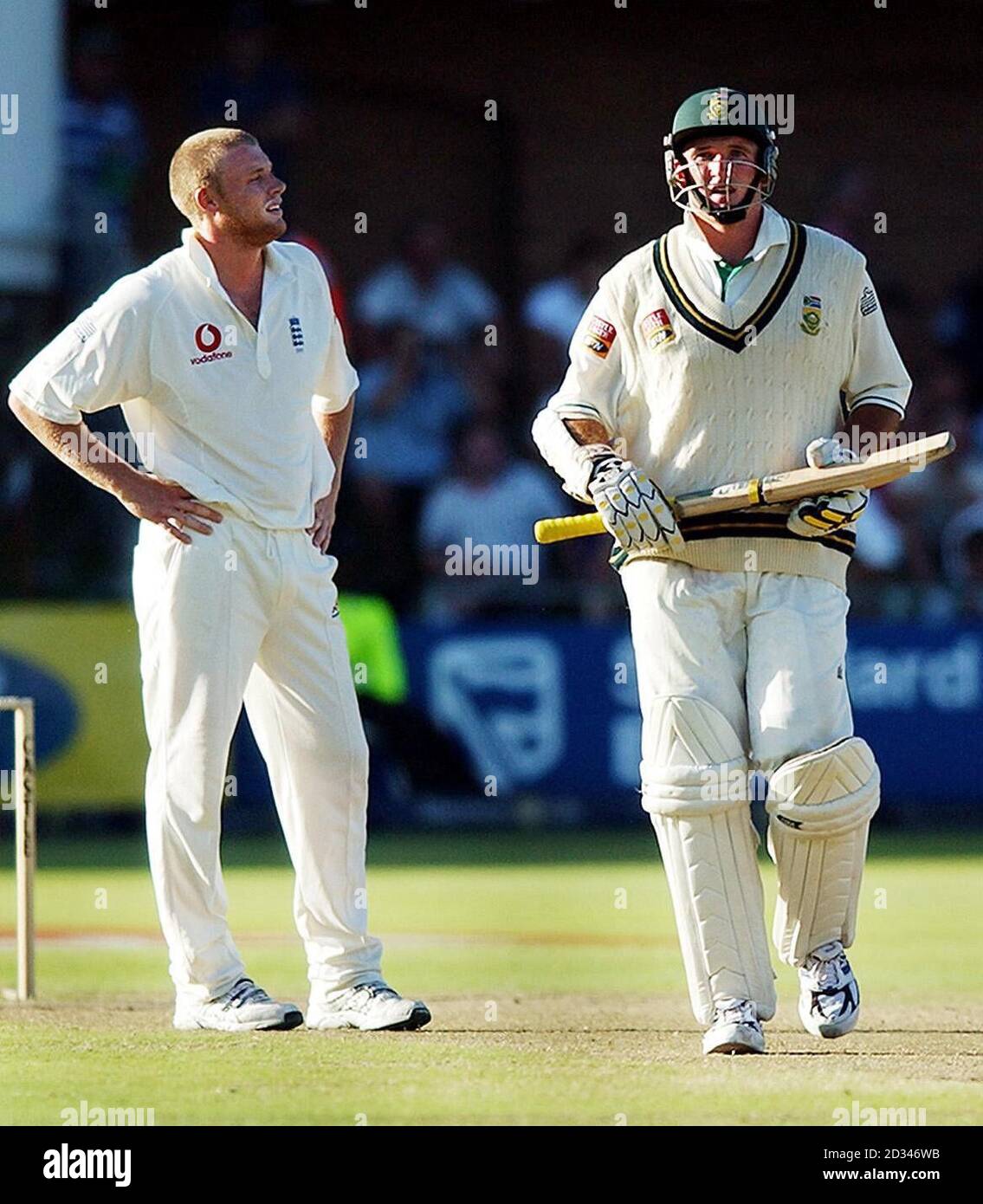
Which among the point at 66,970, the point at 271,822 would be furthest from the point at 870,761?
the point at 271,822

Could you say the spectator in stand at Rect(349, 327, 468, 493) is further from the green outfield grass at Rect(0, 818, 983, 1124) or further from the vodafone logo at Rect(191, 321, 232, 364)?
the vodafone logo at Rect(191, 321, 232, 364)

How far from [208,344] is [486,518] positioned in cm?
813

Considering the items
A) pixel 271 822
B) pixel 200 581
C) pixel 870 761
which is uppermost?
pixel 200 581

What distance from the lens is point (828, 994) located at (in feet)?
19.6

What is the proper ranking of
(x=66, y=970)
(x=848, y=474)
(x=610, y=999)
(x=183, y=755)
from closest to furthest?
(x=848, y=474), (x=183, y=755), (x=610, y=999), (x=66, y=970)

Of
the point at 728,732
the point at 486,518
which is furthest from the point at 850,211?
the point at 728,732

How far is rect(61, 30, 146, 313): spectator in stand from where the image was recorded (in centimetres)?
1452

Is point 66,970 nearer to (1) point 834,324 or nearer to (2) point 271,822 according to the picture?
(1) point 834,324

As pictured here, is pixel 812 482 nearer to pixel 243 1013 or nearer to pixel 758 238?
pixel 758 238

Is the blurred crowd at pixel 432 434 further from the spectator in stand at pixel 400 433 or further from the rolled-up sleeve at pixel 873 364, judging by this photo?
the rolled-up sleeve at pixel 873 364

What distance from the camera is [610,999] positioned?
23.5ft

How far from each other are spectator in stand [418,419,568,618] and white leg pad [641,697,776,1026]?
8175 millimetres

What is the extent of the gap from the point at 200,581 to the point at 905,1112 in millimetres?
2333

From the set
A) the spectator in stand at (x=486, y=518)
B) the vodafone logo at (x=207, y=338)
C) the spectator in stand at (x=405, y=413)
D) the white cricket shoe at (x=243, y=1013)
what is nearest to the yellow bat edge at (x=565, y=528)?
the vodafone logo at (x=207, y=338)
